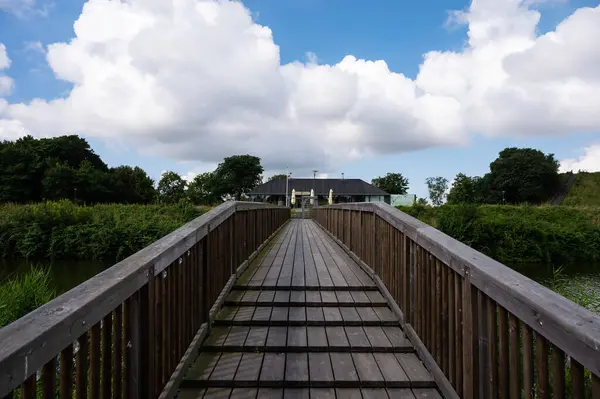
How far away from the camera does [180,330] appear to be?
2479mm

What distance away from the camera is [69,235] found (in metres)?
17.8

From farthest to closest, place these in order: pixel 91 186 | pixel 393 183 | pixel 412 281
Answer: pixel 393 183
pixel 91 186
pixel 412 281

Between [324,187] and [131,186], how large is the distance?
28491 mm

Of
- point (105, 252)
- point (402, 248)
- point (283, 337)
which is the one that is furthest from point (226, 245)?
point (105, 252)

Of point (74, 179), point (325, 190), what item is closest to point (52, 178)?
point (74, 179)

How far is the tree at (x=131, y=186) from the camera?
163ft

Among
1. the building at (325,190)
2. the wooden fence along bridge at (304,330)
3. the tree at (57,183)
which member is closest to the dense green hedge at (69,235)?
the wooden fence along bridge at (304,330)

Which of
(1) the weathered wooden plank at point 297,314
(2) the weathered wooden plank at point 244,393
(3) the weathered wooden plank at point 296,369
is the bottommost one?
(2) the weathered wooden plank at point 244,393

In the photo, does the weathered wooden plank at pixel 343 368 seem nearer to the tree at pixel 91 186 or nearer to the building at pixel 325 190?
the building at pixel 325 190

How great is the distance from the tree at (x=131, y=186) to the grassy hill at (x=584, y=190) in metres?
55.2

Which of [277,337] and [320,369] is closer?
[320,369]

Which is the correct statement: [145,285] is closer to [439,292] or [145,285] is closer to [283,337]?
[283,337]

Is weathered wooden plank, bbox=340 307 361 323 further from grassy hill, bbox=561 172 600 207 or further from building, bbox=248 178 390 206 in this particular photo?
grassy hill, bbox=561 172 600 207

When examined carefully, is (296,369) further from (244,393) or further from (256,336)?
(256,336)
